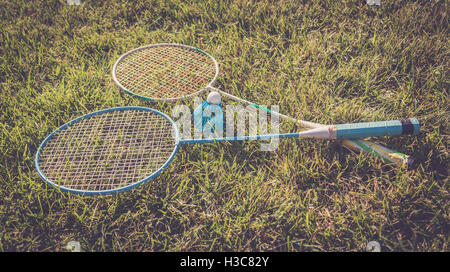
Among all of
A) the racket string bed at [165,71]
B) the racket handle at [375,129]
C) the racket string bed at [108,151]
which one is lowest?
the racket string bed at [108,151]

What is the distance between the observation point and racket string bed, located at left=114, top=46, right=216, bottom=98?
127 inches

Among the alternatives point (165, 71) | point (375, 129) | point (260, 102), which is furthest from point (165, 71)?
point (375, 129)

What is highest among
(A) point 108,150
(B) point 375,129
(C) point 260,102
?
(B) point 375,129

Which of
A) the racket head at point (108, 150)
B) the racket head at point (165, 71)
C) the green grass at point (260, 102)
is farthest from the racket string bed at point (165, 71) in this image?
the racket head at point (108, 150)

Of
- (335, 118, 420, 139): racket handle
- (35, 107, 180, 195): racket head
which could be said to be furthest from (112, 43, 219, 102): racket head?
(335, 118, 420, 139): racket handle

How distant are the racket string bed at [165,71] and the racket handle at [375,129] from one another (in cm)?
129

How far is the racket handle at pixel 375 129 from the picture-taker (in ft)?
8.66

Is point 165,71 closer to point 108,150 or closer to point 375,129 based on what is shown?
point 108,150

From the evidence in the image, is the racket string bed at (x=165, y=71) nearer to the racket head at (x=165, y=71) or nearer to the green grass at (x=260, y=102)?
the racket head at (x=165, y=71)

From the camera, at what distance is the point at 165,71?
3389 mm

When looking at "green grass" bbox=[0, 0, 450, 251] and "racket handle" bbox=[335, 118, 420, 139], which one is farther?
"racket handle" bbox=[335, 118, 420, 139]

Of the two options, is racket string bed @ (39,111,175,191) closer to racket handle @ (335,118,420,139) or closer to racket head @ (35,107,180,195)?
racket head @ (35,107,180,195)

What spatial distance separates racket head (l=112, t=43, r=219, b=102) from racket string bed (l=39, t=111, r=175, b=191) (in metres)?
0.31
